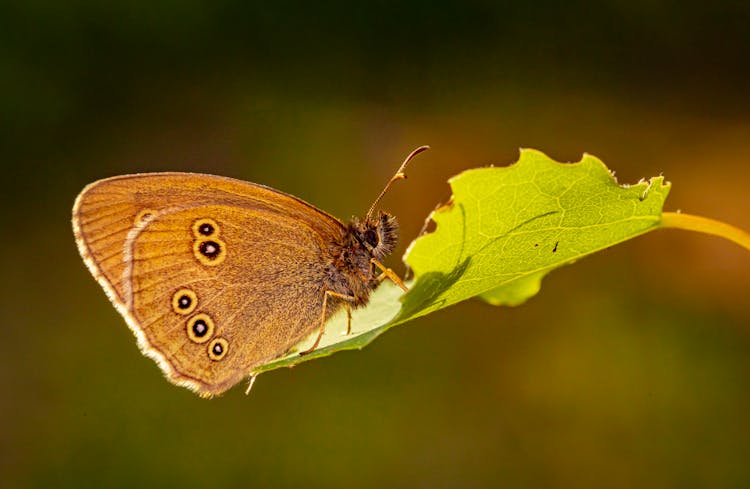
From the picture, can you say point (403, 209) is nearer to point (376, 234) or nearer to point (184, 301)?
point (376, 234)

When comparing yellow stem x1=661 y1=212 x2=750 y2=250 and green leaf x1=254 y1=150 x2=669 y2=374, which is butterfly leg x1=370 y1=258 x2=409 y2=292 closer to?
green leaf x1=254 y1=150 x2=669 y2=374

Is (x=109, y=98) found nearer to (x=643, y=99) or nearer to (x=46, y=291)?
(x=46, y=291)

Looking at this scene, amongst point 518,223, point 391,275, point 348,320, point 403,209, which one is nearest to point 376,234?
point 391,275

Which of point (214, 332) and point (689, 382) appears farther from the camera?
point (689, 382)

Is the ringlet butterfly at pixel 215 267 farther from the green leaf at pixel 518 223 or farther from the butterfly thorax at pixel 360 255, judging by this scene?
the green leaf at pixel 518 223

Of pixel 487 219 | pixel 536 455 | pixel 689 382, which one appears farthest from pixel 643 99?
pixel 487 219

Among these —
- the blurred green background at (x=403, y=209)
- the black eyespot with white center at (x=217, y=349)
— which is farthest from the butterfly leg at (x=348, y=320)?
the blurred green background at (x=403, y=209)
